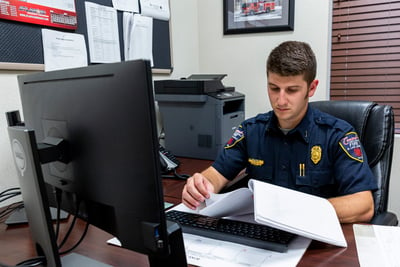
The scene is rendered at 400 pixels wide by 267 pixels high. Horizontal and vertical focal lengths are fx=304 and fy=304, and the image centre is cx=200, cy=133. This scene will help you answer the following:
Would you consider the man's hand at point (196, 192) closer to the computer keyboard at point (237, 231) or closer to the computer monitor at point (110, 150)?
the computer keyboard at point (237, 231)

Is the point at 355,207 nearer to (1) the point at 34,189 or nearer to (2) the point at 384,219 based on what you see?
(2) the point at 384,219

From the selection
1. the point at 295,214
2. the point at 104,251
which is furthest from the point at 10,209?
the point at 295,214

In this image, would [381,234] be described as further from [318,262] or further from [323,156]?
[323,156]

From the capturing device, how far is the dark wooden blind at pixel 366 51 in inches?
71.5

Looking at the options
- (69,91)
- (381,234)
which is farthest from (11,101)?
(381,234)

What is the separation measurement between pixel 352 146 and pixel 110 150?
0.90 meters

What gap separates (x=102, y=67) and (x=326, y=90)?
1.73 m

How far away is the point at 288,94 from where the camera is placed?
1140 mm

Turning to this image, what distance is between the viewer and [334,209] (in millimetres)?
865

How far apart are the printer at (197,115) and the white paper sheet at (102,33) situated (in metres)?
0.32

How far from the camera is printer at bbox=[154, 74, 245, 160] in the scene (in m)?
1.62

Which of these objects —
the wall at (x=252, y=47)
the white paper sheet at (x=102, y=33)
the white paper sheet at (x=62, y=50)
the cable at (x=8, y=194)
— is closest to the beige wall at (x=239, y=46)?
the wall at (x=252, y=47)

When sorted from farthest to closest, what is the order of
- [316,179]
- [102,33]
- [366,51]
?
1. [366,51]
2. [102,33]
3. [316,179]

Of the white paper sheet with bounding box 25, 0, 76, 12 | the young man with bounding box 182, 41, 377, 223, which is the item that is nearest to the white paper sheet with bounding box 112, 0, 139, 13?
the white paper sheet with bounding box 25, 0, 76, 12
